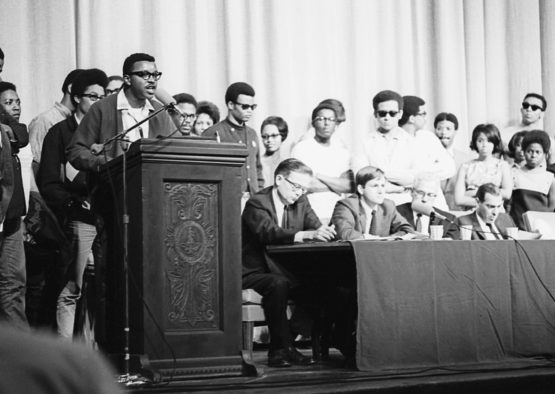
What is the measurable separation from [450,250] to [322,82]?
3.71m

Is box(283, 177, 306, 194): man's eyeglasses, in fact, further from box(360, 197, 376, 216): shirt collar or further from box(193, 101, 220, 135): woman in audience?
box(193, 101, 220, 135): woman in audience

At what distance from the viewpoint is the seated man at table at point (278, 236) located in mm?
4281

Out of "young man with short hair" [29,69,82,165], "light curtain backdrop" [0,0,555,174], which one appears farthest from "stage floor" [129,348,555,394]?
"light curtain backdrop" [0,0,555,174]

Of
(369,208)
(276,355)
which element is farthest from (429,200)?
(276,355)

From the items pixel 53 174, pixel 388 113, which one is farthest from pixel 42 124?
pixel 388 113

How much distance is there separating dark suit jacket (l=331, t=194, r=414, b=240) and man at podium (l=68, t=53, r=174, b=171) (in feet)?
4.02

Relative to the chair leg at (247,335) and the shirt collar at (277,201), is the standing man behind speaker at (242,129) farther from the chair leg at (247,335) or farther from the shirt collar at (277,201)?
the chair leg at (247,335)

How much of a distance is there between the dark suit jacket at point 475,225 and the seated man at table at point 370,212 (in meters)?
0.37

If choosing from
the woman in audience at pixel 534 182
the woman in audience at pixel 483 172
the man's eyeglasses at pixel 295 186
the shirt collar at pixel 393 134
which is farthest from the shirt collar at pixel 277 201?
the woman in audience at pixel 534 182

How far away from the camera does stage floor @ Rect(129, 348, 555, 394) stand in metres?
3.24

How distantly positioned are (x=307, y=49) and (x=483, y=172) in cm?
219

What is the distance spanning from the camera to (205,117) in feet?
19.3

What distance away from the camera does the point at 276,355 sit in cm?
424

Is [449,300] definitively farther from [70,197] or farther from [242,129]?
[242,129]
